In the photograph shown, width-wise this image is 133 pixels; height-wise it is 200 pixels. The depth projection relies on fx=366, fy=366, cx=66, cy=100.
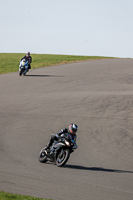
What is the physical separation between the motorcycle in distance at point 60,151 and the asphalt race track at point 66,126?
0.81 ft

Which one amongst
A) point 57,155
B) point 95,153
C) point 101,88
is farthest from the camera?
point 101,88

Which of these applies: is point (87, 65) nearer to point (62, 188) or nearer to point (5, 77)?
point (5, 77)

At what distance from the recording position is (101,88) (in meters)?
28.9

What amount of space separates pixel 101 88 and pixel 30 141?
15.0 m

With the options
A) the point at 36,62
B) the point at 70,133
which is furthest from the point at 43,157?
the point at 36,62

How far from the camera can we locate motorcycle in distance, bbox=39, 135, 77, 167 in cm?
1088

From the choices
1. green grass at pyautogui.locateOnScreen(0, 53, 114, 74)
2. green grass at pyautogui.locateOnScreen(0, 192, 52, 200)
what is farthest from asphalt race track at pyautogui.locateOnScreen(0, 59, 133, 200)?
green grass at pyautogui.locateOnScreen(0, 53, 114, 74)

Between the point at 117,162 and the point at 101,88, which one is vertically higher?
the point at 101,88

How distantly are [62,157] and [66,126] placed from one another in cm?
676

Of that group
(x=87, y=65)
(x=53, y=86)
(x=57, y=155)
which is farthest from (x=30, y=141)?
(x=87, y=65)

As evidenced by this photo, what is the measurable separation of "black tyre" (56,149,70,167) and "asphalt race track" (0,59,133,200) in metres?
→ 0.22

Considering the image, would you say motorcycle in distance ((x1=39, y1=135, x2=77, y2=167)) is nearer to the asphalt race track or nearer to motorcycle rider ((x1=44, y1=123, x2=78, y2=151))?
motorcycle rider ((x1=44, y1=123, x2=78, y2=151))

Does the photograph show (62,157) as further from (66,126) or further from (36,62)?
(36,62)

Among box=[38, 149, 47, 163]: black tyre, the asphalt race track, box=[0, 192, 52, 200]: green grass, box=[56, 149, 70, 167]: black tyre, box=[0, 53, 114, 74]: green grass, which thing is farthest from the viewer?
box=[0, 53, 114, 74]: green grass
